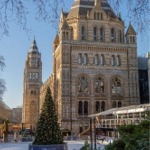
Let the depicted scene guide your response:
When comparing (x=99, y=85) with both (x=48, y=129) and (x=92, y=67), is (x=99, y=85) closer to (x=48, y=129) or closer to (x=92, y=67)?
(x=92, y=67)

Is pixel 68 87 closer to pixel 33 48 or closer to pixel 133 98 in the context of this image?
pixel 133 98

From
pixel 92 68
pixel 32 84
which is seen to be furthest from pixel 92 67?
pixel 32 84

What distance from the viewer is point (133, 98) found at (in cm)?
5200

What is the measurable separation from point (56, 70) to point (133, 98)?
13.7 metres

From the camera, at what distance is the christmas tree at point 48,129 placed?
21531mm

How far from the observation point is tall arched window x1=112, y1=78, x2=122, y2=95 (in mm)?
52125

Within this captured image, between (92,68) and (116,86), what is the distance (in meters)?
4.63

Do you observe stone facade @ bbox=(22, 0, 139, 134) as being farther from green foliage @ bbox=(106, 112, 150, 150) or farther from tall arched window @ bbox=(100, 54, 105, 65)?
green foliage @ bbox=(106, 112, 150, 150)

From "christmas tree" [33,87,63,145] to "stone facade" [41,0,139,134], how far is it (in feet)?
88.5

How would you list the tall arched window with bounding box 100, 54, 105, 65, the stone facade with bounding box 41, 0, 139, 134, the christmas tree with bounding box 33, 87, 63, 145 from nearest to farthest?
the christmas tree with bounding box 33, 87, 63, 145 → the stone facade with bounding box 41, 0, 139, 134 → the tall arched window with bounding box 100, 54, 105, 65

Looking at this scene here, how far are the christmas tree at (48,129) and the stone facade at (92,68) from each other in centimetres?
2698

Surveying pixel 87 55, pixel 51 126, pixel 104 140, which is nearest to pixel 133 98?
pixel 87 55

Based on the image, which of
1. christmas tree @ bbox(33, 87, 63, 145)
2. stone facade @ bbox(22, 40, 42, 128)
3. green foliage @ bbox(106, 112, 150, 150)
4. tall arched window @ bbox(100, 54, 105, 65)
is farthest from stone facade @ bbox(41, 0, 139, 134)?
stone facade @ bbox(22, 40, 42, 128)

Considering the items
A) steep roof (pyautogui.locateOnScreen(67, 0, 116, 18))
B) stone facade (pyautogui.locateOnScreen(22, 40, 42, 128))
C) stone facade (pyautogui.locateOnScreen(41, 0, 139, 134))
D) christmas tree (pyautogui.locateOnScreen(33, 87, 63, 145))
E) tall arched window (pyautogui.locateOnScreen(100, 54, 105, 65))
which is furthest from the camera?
stone facade (pyautogui.locateOnScreen(22, 40, 42, 128))
